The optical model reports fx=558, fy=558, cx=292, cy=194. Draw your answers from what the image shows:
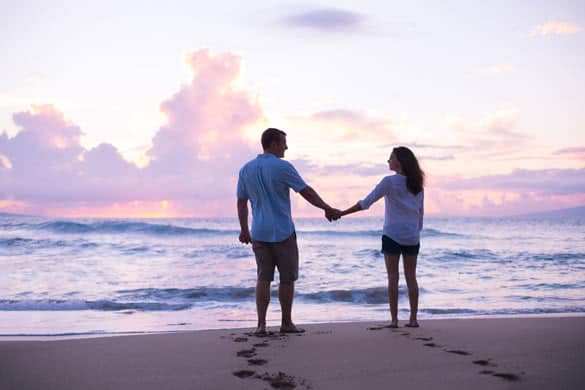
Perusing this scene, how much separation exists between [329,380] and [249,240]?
210cm

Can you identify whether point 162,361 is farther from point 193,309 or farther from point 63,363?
point 193,309

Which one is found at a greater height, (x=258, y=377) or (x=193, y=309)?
(x=258, y=377)

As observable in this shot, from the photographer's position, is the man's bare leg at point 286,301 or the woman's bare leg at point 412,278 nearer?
the man's bare leg at point 286,301

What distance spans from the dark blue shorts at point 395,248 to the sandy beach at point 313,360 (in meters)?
0.76

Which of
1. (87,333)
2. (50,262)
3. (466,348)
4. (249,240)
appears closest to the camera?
(466,348)

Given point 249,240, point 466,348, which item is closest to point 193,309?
point 249,240

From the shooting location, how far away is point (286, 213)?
5.23 m

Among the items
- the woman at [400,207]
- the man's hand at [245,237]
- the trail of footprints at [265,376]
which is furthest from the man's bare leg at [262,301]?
the woman at [400,207]

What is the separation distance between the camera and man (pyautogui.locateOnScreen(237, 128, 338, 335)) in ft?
16.9

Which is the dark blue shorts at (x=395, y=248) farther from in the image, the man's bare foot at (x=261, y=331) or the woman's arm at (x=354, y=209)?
the man's bare foot at (x=261, y=331)

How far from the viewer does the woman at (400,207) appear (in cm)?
549

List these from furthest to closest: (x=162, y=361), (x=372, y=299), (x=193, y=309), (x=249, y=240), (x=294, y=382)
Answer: (x=372, y=299) → (x=193, y=309) → (x=249, y=240) → (x=162, y=361) → (x=294, y=382)

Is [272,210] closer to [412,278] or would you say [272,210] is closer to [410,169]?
[410,169]

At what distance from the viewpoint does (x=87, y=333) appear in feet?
21.1
